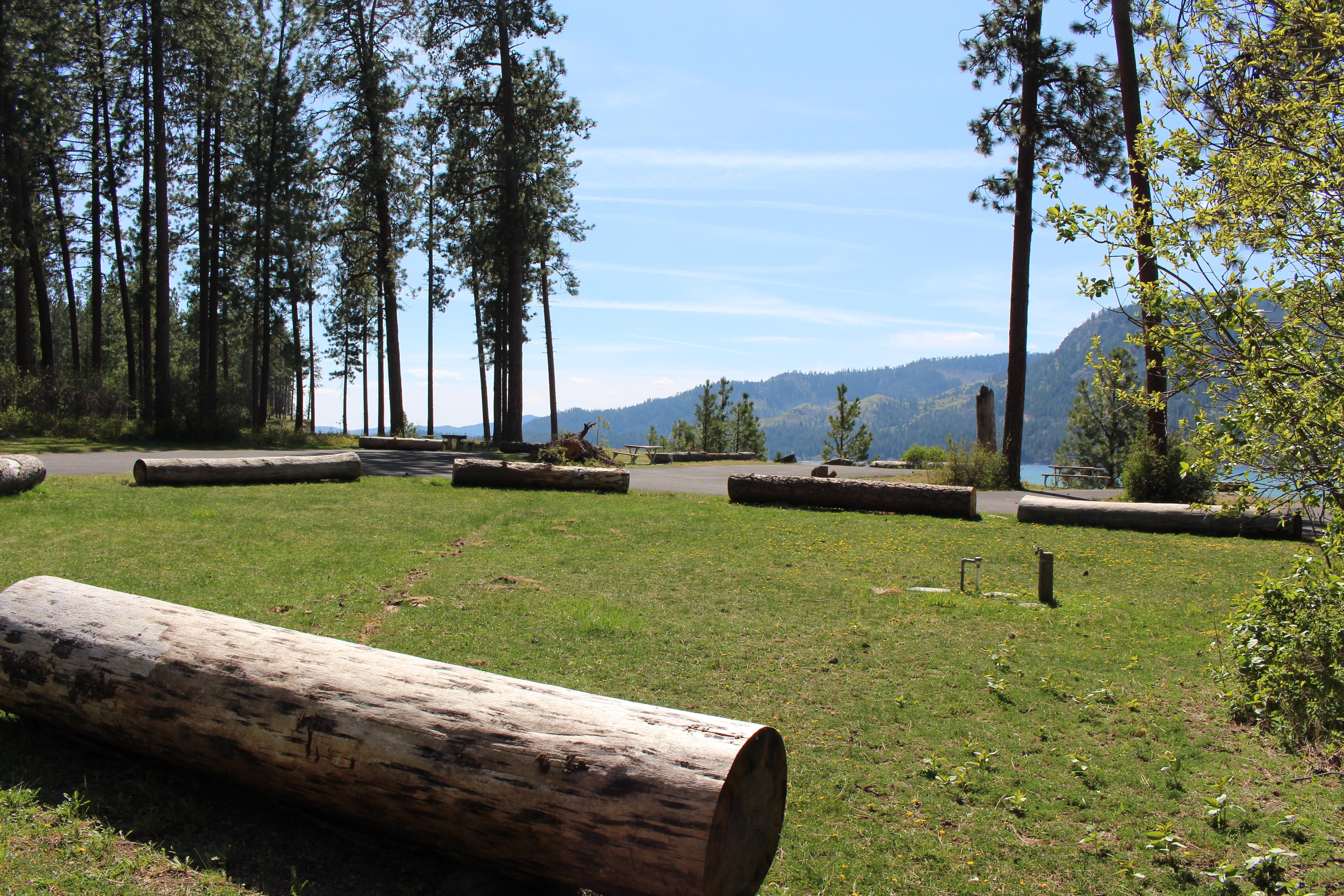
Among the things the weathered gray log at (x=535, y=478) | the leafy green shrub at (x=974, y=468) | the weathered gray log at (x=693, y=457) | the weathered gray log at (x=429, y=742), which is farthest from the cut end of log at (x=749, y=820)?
the weathered gray log at (x=693, y=457)

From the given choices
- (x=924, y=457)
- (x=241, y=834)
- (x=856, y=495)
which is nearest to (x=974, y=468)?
(x=856, y=495)

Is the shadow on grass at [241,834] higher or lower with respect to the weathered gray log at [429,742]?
lower

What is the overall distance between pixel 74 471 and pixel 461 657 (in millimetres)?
13909

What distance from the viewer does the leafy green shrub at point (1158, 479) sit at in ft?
50.1

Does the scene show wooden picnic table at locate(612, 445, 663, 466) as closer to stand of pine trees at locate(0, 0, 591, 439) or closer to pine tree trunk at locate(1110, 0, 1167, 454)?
stand of pine trees at locate(0, 0, 591, 439)

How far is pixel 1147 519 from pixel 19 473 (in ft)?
63.0

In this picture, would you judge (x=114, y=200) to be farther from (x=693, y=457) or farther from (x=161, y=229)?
(x=693, y=457)

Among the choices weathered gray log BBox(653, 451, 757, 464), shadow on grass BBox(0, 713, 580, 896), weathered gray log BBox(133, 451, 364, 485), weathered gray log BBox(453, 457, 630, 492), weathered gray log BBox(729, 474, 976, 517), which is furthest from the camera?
weathered gray log BBox(653, 451, 757, 464)

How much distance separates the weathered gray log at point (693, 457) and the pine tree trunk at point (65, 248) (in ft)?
73.1

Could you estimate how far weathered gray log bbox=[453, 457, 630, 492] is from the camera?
674 inches

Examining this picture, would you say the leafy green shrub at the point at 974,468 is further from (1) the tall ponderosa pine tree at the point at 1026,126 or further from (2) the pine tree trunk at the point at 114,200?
(2) the pine tree trunk at the point at 114,200

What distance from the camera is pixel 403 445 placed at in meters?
28.4

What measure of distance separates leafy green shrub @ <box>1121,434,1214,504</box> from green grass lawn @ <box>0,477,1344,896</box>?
2.67 m

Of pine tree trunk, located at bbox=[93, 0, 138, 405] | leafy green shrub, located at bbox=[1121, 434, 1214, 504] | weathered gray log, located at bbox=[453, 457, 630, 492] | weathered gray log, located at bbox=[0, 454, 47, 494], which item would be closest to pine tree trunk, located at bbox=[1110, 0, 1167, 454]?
leafy green shrub, located at bbox=[1121, 434, 1214, 504]
